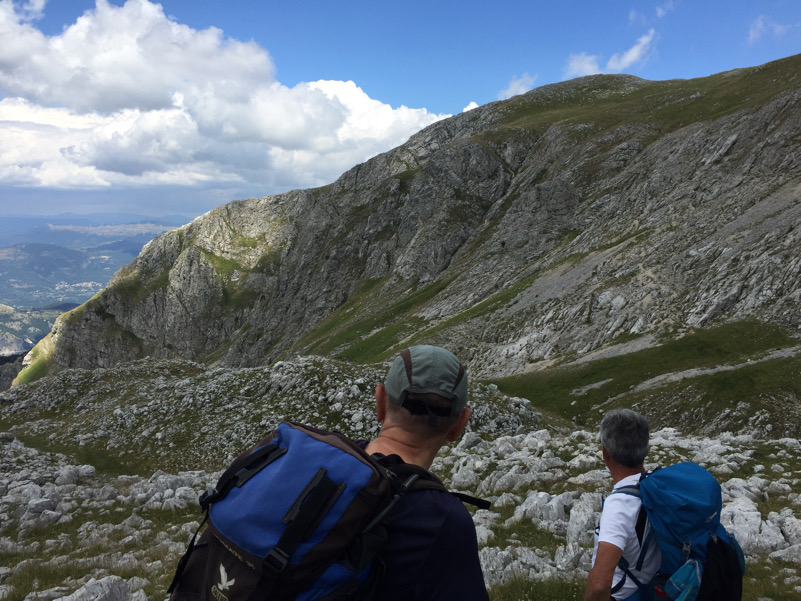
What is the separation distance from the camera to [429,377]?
397cm

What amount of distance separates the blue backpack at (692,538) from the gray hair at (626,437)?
2.39 ft

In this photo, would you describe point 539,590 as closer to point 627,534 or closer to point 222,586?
point 627,534

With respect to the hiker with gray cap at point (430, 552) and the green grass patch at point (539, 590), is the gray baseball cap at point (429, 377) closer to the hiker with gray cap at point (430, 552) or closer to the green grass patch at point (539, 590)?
the hiker with gray cap at point (430, 552)

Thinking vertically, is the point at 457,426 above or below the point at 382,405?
below

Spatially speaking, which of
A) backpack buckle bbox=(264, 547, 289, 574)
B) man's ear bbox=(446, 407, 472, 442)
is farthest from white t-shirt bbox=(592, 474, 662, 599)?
backpack buckle bbox=(264, 547, 289, 574)

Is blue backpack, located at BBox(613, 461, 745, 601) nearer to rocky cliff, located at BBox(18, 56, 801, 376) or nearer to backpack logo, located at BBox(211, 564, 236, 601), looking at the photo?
backpack logo, located at BBox(211, 564, 236, 601)

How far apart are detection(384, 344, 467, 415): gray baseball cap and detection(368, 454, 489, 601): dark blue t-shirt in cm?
96

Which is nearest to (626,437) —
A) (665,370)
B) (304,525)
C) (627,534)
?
(627,534)

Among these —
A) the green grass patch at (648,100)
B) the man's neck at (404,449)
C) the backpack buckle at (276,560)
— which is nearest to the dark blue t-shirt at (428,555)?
the man's neck at (404,449)

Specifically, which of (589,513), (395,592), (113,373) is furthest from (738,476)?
(113,373)

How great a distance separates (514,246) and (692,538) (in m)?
88.5

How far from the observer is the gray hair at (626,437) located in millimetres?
5723

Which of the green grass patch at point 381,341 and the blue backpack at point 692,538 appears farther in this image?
the green grass patch at point 381,341

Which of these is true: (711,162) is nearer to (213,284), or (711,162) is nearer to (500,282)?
(500,282)
